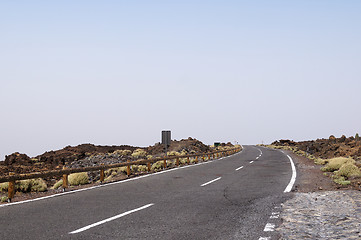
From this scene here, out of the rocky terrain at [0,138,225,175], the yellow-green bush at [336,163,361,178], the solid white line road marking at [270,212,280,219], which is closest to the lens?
the solid white line road marking at [270,212,280,219]

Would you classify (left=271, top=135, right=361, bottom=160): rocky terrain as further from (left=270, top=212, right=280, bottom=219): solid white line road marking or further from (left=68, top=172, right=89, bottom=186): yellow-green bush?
(left=270, top=212, right=280, bottom=219): solid white line road marking

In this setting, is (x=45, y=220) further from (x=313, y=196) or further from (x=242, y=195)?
(x=313, y=196)

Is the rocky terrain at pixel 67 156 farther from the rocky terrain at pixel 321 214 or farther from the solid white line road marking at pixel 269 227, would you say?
the solid white line road marking at pixel 269 227

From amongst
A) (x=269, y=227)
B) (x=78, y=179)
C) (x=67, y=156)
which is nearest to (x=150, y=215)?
(x=269, y=227)

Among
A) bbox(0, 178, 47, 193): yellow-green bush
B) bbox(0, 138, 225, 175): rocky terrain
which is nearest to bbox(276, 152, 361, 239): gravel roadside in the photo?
bbox(0, 178, 47, 193): yellow-green bush

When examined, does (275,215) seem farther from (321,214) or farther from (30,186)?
(30,186)

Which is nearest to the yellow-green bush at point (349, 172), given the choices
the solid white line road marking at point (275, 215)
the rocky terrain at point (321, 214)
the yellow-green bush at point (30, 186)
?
the rocky terrain at point (321, 214)

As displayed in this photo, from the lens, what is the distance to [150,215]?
762 cm

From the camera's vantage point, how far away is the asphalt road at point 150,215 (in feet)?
19.7

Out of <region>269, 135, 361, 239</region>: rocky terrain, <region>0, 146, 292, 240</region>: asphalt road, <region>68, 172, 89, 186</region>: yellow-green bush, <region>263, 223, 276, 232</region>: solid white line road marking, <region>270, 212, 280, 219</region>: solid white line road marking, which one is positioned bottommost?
<region>269, 135, 361, 239</region>: rocky terrain

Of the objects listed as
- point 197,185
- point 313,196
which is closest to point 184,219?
point 313,196

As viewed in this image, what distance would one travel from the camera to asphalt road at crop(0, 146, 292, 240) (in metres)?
6.02

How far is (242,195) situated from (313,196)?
7.09 feet

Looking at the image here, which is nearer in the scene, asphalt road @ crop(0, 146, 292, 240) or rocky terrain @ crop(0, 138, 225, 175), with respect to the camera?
asphalt road @ crop(0, 146, 292, 240)
